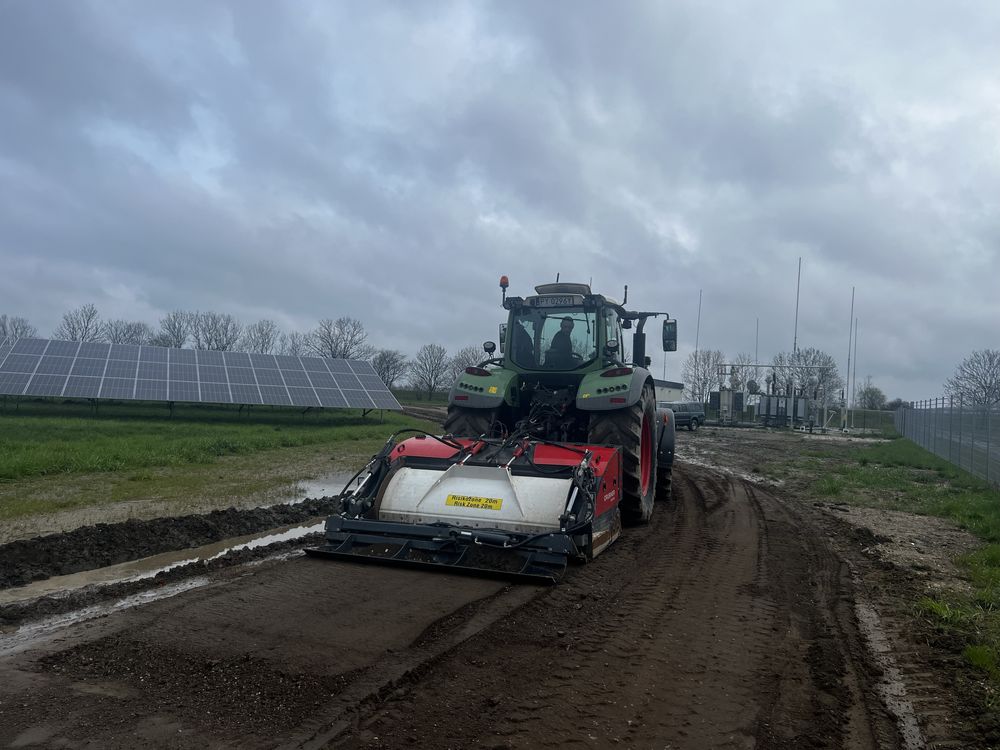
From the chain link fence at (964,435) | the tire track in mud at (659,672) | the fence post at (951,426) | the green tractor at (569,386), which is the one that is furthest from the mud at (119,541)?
the fence post at (951,426)

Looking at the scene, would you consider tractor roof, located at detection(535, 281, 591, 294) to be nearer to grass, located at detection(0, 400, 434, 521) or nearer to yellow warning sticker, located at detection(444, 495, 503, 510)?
yellow warning sticker, located at detection(444, 495, 503, 510)

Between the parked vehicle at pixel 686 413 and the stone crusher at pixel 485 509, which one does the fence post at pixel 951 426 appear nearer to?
the stone crusher at pixel 485 509

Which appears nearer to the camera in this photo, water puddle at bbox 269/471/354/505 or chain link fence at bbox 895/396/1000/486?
water puddle at bbox 269/471/354/505

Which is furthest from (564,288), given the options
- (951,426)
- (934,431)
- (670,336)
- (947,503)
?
(934,431)

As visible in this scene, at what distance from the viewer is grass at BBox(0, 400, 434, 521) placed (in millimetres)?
10656

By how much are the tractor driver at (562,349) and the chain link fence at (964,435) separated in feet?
29.5

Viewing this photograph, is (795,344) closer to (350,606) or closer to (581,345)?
(581,345)

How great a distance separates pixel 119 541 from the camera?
7426 mm

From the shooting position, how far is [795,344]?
142 ft

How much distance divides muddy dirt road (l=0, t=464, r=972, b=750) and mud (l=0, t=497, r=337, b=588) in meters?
1.53

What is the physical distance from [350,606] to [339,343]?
7903 centimetres

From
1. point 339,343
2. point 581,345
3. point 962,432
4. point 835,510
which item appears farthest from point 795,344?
point 339,343

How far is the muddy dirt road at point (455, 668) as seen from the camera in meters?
3.38

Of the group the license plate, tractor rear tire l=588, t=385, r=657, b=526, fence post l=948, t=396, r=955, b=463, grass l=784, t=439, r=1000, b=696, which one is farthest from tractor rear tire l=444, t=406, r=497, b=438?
fence post l=948, t=396, r=955, b=463
